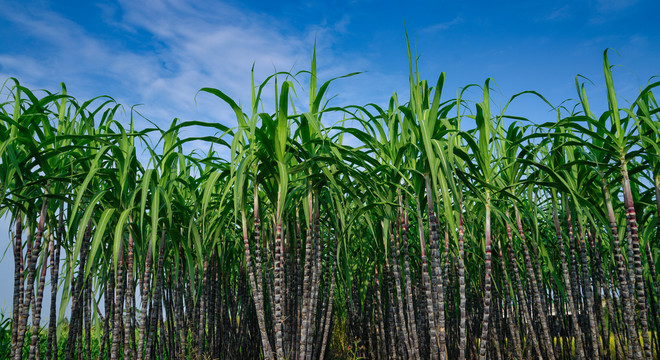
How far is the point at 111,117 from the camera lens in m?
3.12

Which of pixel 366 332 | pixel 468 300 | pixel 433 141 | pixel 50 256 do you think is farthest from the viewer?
pixel 366 332

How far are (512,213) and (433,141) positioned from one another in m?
1.77

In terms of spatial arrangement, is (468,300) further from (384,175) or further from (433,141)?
(433,141)

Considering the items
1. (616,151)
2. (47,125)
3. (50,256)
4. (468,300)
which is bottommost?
(468,300)

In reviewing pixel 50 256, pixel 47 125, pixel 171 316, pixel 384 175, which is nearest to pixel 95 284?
pixel 50 256

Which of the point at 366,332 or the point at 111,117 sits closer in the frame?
the point at 111,117

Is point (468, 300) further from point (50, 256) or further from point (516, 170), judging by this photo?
point (50, 256)

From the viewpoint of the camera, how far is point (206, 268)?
11.3 ft

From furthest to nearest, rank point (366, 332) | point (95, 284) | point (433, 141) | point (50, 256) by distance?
1. point (366, 332)
2. point (95, 284)
3. point (50, 256)
4. point (433, 141)

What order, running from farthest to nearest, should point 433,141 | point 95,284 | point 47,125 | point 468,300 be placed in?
point 468,300 → point 95,284 → point 47,125 → point 433,141

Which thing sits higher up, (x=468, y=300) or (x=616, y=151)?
(x=616, y=151)

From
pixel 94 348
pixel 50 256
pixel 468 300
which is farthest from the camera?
pixel 94 348

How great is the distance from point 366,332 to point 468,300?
1.15 metres

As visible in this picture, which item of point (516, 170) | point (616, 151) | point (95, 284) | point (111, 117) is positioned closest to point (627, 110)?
point (616, 151)
